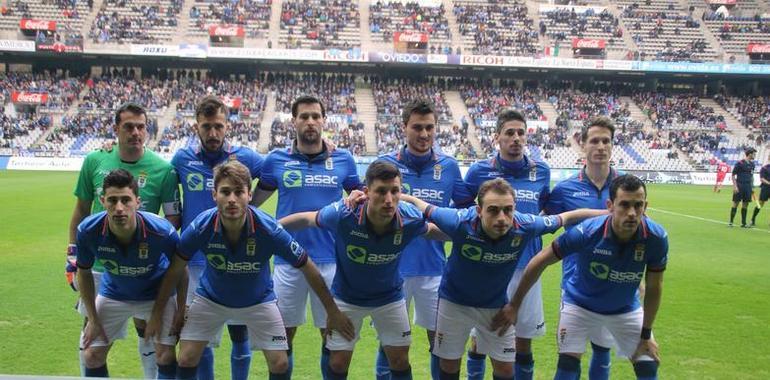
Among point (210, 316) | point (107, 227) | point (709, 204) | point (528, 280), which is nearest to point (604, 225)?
point (528, 280)

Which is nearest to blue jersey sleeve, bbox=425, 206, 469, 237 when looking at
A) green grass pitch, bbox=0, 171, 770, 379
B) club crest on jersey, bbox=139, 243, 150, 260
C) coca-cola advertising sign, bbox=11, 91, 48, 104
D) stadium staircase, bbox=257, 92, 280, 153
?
green grass pitch, bbox=0, 171, 770, 379

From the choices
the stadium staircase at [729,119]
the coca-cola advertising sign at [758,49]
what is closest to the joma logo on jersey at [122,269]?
the stadium staircase at [729,119]

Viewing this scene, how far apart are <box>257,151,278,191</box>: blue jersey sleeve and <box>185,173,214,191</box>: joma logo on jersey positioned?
0.47m

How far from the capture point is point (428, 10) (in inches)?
1882

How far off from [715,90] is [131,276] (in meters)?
51.1

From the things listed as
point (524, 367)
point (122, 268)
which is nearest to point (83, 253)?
point (122, 268)

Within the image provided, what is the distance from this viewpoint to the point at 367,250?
3.99m

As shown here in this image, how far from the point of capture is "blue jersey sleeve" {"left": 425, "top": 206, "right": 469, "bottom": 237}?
4027mm

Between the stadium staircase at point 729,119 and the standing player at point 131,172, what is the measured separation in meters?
43.3

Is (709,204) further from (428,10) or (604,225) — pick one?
(428,10)

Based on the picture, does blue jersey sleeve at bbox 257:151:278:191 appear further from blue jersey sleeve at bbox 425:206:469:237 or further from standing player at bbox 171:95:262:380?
blue jersey sleeve at bbox 425:206:469:237

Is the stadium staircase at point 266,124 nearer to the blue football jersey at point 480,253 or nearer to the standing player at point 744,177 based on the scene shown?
the standing player at point 744,177

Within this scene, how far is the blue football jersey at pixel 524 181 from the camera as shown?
477cm

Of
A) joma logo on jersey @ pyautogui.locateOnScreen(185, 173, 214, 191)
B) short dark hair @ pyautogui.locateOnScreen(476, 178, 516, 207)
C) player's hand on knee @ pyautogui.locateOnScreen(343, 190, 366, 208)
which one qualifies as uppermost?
short dark hair @ pyautogui.locateOnScreen(476, 178, 516, 207)
